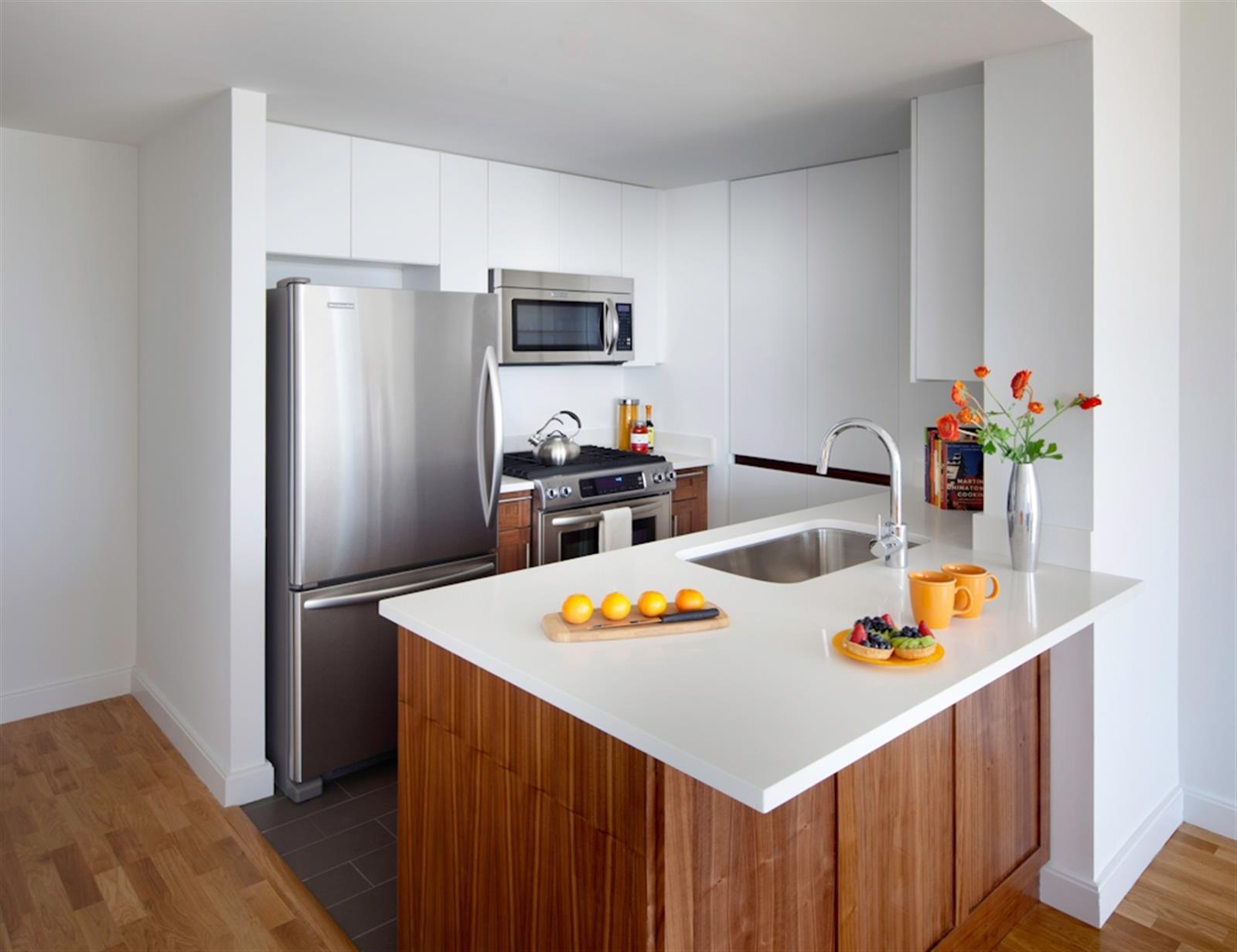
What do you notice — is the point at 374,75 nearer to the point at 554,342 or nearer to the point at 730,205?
the point at 554,342

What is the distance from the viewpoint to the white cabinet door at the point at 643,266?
4.35 m

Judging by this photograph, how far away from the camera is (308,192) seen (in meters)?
3.20

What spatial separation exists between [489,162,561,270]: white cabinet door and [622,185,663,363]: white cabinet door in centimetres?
46

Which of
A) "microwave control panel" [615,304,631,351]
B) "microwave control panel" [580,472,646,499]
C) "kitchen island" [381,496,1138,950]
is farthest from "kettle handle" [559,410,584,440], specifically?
"kitchen island" [381,496,1138,950]

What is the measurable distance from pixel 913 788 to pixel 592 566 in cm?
90

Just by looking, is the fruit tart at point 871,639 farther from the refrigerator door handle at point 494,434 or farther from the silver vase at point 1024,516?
the refrigerator door handle at point 494,434

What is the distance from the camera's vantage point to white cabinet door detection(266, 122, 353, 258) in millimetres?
3115

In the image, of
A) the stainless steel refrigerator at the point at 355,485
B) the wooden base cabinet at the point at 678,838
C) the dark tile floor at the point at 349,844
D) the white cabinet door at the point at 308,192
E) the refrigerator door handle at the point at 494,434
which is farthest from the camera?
the refrigerator door handle at the point at 494,434

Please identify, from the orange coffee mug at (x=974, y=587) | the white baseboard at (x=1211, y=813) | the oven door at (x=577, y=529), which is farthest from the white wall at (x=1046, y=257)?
the oven door at (x=577, y=529)

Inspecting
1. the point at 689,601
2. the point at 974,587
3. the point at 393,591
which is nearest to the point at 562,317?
the point at 393,591

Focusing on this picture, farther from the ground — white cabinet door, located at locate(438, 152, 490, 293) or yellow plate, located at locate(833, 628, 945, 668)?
white cabinet door, located at locate(438, 152, 490, 293)

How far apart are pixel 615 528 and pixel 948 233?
1772mm

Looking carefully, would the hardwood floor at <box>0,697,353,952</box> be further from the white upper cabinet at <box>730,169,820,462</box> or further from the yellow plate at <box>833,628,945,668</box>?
the white upper cabinet at <box>730,169,820,462</box>

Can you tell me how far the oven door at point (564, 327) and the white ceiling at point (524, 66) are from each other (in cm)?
68
